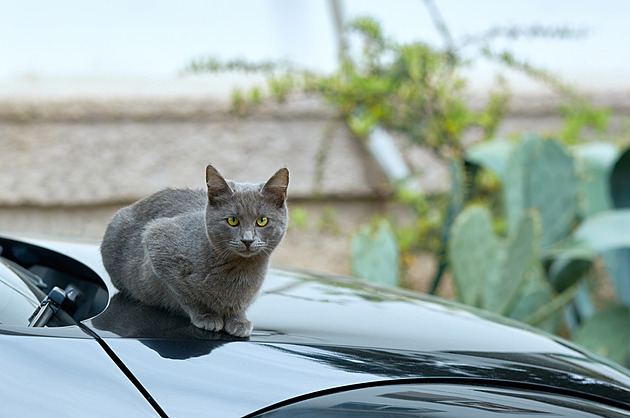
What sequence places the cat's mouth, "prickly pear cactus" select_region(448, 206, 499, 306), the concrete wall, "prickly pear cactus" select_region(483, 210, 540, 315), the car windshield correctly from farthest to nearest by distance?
1. the concrete wall
2. "prickly pear cactus" select_region(448, 206, 499, 306)
3. "prickly pear cactus" select_region(483, 210, 540, 315)
4. the cat's mouth
5. the car windshield

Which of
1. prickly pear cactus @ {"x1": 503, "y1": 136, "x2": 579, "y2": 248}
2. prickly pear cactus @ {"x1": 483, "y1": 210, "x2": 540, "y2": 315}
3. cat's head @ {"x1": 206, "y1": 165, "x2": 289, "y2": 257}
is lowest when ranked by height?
cat's head @ {"x1": 206, "y1": 165, "x2": 289, "y2": 257}

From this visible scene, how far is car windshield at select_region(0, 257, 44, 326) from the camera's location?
1155 millimetres

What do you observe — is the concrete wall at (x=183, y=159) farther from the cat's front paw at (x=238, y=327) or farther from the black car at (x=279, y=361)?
the cat's front paw at (x=238, y=327)

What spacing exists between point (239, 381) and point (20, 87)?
414 centimetres

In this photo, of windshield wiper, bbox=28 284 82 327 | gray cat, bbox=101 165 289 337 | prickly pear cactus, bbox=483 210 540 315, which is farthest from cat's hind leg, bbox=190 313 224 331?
prickly pear cactus, bbox=483 210 540 315

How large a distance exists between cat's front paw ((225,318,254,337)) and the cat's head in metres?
0.12

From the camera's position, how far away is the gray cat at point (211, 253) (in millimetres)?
1284

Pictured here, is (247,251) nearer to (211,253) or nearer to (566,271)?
(211,253)

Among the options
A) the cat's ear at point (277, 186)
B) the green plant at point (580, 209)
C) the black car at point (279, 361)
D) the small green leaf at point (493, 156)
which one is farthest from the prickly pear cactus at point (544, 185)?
the cat's ear at point (277, 186)

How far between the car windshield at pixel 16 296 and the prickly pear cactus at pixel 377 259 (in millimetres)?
1933

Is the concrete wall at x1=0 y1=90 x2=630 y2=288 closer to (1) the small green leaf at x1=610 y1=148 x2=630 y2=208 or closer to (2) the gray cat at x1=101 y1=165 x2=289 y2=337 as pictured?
(1) the small green leaf at x1=610 y1=148 x2=630 y2=208

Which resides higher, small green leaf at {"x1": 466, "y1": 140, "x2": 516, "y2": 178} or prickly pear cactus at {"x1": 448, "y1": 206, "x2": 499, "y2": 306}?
small green leaf at {"x1": 466, "y1": 140, "x2": 516, "y2": 178}

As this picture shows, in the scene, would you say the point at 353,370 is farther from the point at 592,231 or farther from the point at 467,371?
the point at 592,231

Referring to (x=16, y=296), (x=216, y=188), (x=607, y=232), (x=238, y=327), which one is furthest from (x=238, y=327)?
(x=607, y=232)
